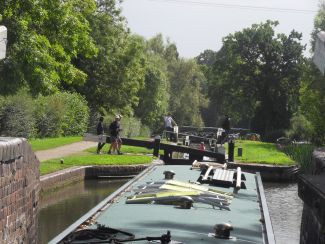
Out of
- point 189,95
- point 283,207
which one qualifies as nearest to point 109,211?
point 283,207

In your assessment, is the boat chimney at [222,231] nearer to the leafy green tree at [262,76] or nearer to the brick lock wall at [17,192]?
the brick lock wall at [17,192]

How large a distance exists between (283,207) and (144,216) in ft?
38.5

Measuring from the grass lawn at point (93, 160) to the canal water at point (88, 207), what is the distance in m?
0.77

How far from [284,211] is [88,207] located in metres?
5.38

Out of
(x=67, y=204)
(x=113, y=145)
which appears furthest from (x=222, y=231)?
(x=113, y=145)

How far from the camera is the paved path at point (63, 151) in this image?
79.1 feet

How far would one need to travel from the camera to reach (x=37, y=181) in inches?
476

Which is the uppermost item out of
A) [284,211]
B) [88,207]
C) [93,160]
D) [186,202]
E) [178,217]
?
[186,202]

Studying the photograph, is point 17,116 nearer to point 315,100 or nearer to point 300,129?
point 315,100

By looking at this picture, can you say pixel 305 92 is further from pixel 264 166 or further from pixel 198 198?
pixel 198 198

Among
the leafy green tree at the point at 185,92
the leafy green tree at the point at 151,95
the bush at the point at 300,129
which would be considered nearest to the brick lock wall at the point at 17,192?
the bush at the point at 300,129

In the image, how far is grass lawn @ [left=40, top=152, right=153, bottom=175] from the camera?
21.3 meters

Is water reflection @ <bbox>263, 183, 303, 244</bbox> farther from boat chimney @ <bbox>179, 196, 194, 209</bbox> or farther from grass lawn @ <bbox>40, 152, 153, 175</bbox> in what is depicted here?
boat chimney @ <bbox>179, 196, 194, 209</bbox>

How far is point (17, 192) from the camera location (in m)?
9.30
